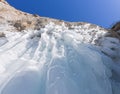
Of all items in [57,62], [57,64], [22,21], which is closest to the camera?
[57,64]

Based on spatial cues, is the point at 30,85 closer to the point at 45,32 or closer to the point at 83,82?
the point at 83,82

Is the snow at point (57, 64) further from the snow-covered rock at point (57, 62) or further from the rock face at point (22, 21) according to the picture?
the rock face at point (22, 21)

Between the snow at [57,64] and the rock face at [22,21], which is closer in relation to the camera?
the snow at [57,64]

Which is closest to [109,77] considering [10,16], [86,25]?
[86,25]

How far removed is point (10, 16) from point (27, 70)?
5.42m

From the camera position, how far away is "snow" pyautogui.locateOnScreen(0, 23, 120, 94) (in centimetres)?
495

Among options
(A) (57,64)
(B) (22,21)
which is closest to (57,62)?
(A) (57,64)

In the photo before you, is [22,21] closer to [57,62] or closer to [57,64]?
[57,62]

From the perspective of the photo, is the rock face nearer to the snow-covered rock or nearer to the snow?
the snow-covered rock

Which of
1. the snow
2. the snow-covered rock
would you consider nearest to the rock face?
the snow-covered rock

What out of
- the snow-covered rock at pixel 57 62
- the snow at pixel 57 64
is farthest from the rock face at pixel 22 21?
the snow at pixel 57 64

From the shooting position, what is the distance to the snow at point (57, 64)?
495cm

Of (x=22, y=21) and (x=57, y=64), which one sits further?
(x=22, y=21)

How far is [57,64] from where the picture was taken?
5676 mm
